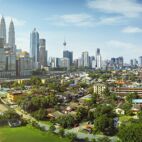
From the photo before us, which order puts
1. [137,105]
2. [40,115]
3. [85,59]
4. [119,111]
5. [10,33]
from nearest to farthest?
[40,115] → [119,111] → [137,105] → [10,33] → [85,59]

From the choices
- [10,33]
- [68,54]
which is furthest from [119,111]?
[68,54]

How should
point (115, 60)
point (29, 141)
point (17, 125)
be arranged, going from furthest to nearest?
1. point (115, 60)
2. point (17, 125)
3. point (29, 141)

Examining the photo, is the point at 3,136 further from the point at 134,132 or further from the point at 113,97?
the point at 113,97

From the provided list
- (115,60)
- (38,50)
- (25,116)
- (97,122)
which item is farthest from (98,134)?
(115,60)

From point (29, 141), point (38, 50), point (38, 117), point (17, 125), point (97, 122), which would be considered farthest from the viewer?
point (38, 50)

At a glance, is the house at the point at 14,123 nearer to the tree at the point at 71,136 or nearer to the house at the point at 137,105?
the tree at the point at 71,136

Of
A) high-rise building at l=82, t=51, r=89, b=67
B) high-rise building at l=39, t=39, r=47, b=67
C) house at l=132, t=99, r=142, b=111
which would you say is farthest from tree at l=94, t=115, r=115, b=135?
high-rise building at l=82, t=51, r=89, b=67

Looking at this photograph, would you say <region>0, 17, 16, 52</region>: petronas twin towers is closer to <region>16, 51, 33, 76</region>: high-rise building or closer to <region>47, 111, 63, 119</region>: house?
<region>16, 51, 33, 76</region>: high-rise building

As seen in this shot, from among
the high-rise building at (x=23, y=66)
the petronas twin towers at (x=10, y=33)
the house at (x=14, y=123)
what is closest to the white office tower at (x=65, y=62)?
the petronas twin towers at (x=10, y=33)

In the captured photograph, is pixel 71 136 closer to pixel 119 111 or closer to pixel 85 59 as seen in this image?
pixel 119 111
